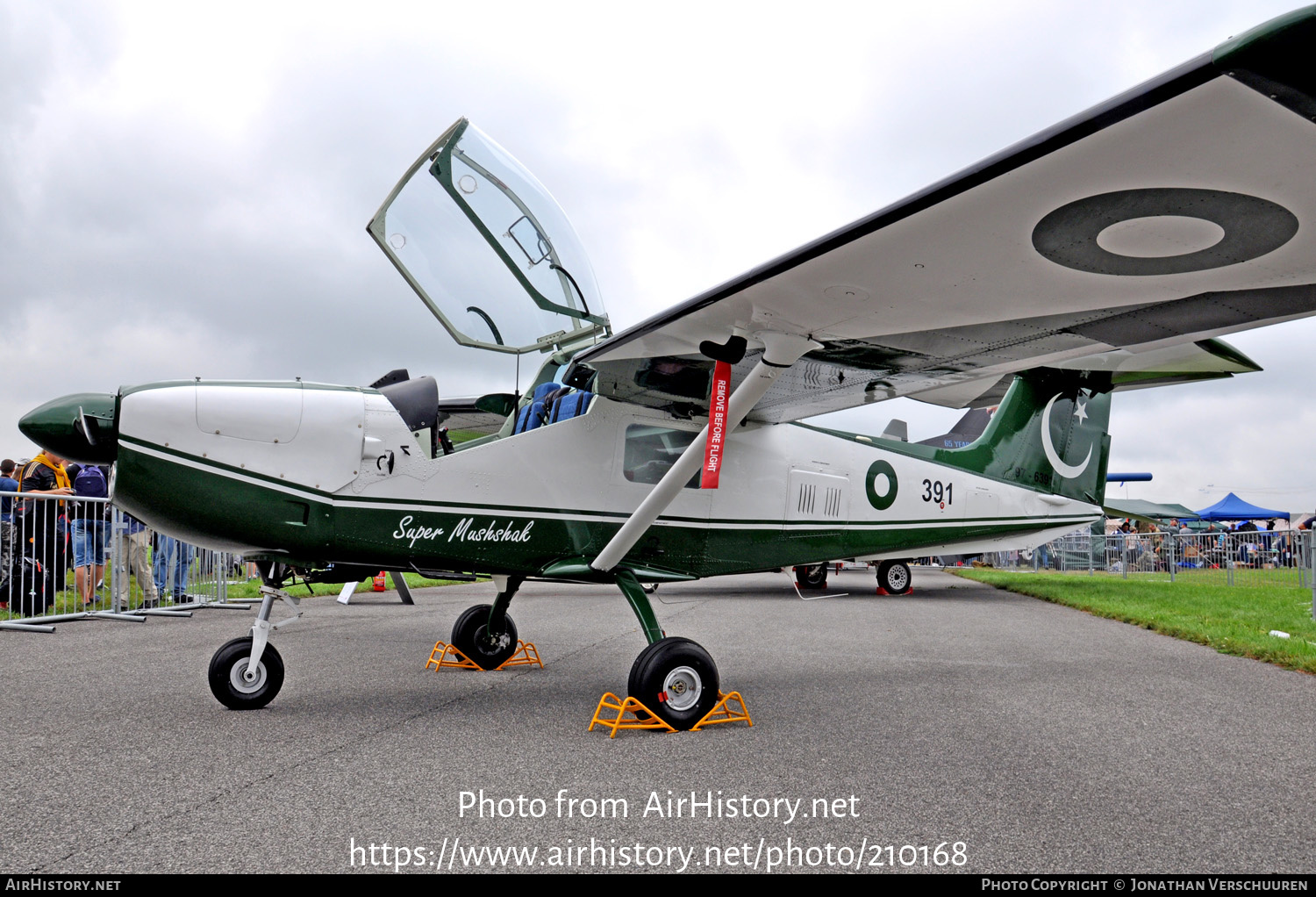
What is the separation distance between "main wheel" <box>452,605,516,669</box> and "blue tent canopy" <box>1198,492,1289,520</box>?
115 ft

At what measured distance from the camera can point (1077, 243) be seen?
9.84 feet

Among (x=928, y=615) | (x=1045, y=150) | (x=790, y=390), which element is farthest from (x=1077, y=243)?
(x=928, y=615)

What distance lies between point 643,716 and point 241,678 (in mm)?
2329

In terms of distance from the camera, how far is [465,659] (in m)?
6.06

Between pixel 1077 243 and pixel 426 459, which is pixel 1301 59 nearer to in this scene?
pixel 1077 243

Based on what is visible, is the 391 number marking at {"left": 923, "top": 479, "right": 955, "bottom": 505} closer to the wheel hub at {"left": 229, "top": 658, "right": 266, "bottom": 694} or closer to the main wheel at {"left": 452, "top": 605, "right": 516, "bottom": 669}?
the main wheel at {"left": 452, "top": 605, "right": 516, "bottom": 669}

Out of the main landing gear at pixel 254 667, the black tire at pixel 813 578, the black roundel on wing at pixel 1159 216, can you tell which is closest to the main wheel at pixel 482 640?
the main landing gear at pixel 254 667

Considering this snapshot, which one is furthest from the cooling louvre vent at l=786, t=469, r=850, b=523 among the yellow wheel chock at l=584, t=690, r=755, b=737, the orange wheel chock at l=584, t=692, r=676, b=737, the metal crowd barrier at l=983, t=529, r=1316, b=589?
the metal crowd barrier at l=983, t=529, r=1316, b=589

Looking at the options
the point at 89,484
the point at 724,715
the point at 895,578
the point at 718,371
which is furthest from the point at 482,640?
the point at 895,578

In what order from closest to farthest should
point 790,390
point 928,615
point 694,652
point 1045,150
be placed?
point 1045,150 → point 694,652 → point 790,390 → point 928,615

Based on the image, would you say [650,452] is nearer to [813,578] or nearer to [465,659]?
[465,659]

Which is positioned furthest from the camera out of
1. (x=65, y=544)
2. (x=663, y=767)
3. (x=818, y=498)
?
(x=65, y=544)

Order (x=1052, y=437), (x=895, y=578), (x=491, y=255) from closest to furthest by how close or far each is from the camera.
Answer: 1. (x=491, y=255)
2. (x=1052, y=437)
3. (x=895, y=578)

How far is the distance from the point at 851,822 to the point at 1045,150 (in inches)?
91.3
